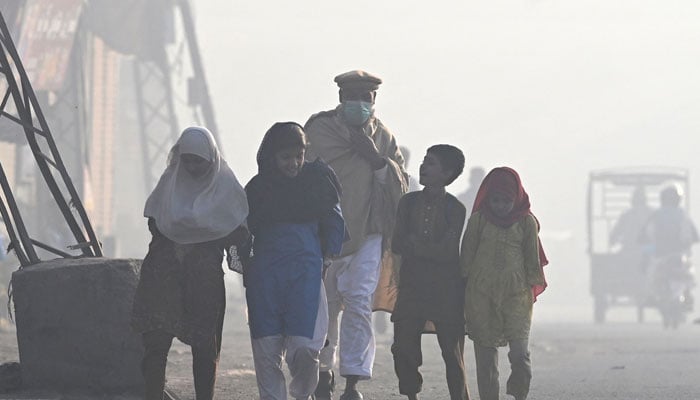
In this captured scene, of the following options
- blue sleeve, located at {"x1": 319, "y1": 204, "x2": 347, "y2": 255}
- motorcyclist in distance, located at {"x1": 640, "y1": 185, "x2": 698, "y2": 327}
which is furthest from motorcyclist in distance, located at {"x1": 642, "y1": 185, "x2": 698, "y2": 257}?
blue sleeve, located at {"x1": 319, "y1": 204, "x2": 347, "y2": 255}

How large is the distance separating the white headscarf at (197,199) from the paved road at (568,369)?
8.62ft

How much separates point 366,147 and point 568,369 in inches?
239

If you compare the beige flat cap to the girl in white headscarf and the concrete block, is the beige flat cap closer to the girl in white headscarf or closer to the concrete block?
the concrete block

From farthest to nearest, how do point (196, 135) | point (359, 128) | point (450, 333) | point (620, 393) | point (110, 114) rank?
point (110, 114)
point (620, 393)
point (359, 128)
point (450, 333)
point (196, 135)

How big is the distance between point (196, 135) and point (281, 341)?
1125mm

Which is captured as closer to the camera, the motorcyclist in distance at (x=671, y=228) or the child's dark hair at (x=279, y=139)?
the child's dark hair at (x=279, y=139)

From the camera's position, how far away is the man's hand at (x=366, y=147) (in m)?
10.9

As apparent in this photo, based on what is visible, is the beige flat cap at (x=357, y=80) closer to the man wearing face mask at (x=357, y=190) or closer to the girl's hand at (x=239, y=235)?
the man wearing face mask at (x=357, y=190)

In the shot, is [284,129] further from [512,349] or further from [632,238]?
[632,238]

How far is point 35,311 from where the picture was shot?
33.1 ft

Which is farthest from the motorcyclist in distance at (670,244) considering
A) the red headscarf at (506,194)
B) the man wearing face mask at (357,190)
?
the red headscarf at (506,194)

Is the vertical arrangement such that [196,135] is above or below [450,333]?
above

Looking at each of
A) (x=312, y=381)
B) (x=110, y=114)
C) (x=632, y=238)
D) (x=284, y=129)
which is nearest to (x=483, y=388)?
(x=312, y=381)

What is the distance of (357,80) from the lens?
10922mm
